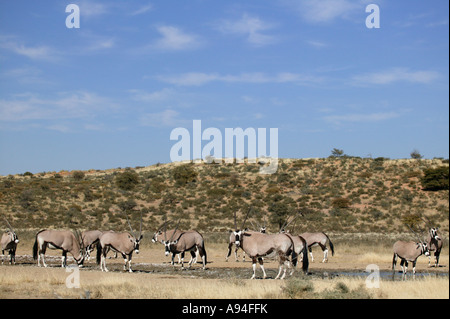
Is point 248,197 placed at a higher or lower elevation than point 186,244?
higher

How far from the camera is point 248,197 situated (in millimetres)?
66812

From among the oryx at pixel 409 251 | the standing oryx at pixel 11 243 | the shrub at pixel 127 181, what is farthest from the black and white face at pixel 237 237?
the shrub at pixel 127 181

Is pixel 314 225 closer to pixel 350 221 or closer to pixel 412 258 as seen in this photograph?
pixel 350 221

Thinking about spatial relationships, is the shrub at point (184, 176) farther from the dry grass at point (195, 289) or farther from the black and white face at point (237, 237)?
the dry grass at point (195, 289)

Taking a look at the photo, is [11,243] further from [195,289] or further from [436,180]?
[436,180]

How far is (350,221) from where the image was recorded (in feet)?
184

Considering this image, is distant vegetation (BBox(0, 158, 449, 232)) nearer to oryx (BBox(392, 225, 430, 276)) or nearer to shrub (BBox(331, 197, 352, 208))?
shrub (BBox(331, 197, 352, 208))

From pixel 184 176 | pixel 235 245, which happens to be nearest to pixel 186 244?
pixel 235 245

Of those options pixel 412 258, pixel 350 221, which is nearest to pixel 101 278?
pixel 412 258

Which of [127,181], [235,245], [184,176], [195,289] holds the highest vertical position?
[184,176]

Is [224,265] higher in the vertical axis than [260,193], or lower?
lower

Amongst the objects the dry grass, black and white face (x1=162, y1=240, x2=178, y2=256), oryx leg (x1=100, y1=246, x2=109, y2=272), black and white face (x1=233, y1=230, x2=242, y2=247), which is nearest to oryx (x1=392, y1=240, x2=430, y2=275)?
the dry grass

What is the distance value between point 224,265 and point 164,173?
5967 cm

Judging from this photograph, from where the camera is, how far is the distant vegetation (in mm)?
55062
